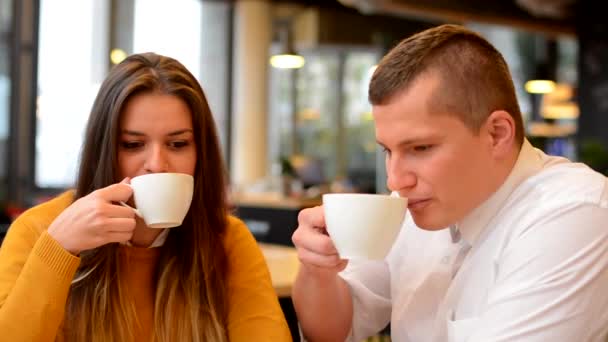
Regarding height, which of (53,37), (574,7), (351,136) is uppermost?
(574,7)

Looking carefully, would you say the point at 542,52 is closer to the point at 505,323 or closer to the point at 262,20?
the point at 262,20

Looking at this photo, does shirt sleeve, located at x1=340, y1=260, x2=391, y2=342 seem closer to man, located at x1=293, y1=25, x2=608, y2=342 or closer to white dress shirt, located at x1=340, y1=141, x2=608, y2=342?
white dress shirt, located at x1=340, y1=141, x2=608, y2=342

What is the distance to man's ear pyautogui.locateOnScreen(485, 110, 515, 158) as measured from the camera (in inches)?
53.6

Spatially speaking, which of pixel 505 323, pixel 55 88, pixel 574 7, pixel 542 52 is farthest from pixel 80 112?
pixel 542 52

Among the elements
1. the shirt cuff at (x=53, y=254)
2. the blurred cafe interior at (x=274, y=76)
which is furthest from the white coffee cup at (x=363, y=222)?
the blurred cafe interior at (x=274, y=76)

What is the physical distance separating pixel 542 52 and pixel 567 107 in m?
1.41

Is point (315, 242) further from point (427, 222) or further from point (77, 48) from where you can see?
point (77, 48)

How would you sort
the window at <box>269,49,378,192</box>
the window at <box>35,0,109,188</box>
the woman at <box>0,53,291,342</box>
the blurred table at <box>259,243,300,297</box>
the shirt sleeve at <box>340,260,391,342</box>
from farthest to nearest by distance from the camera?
1. the window at <box>269,49,378,192</box>
2. the window at <box>35,0,109,188</box>
3. the blurred table at <box>259,243,300,297</box>
4. the shirt sleeve at <box>340,260,391,342</box>
5. the woman at <box>0,53,291,342</box>

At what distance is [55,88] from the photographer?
8367 millimetres

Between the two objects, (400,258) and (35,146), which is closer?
(400,258)

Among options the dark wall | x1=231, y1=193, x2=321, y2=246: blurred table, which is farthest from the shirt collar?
the dark wall

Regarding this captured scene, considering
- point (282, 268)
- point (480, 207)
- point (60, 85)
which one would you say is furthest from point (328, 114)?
point (480, 207)

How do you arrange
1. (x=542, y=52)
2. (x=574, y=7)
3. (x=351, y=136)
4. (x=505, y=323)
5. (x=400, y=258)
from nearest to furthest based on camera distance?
(x=505, y=323) < (x=400, y=258) < (x=574, y=7) < (x=542, y=52) < (x=351, y=136)

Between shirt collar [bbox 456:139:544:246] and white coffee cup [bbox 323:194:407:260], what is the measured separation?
11.1 inches
